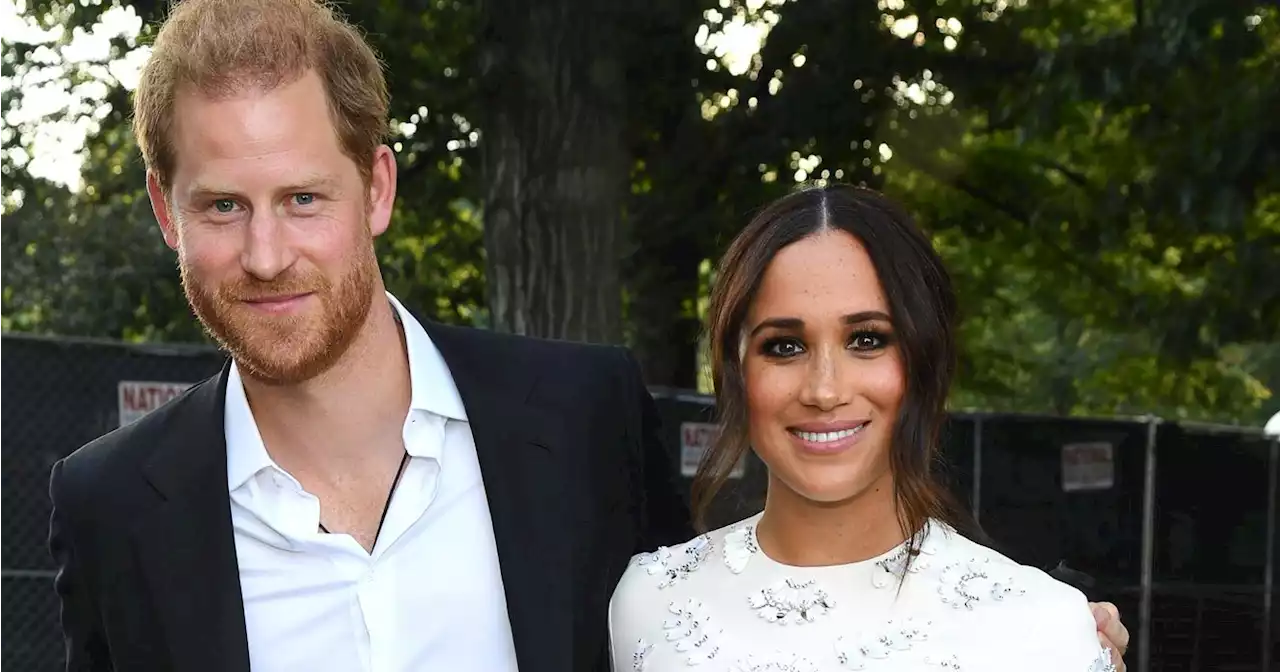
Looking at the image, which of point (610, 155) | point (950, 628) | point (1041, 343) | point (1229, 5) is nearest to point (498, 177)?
point (610, 155)

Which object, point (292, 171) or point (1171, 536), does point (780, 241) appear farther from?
point (1171, 536)

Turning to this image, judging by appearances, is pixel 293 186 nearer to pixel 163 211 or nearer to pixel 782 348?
pixel 163 211

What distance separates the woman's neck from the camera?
2.71 m

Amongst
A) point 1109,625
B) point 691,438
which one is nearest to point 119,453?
point 1109,625

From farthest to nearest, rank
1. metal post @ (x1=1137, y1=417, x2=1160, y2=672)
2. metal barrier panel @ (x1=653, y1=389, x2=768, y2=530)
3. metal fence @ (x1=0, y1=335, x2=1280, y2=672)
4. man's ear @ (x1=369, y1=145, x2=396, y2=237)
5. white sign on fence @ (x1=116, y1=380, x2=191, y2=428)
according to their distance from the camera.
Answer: metal post @ (x1=1137, y1=417, x2=1160, y2=672) < metal fence @ (x1=0, y1=335, x2=1280, y2=672) < metal barrier panel @ (x1=653, y1=389, x2=768, y2=530) < white sign on fence @ (x1=116, y1=380, x2=191, y2=428) < man's ear @ (x1=369, y1=145, x2=396, y2=237)

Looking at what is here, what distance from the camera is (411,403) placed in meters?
2.80

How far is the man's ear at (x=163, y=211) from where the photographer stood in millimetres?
2693

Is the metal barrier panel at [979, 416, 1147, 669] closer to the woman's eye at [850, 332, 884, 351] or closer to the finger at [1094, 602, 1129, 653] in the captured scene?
the finger at [1094, 602, 1129, 653]

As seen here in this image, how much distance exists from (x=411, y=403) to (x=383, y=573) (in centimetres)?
35

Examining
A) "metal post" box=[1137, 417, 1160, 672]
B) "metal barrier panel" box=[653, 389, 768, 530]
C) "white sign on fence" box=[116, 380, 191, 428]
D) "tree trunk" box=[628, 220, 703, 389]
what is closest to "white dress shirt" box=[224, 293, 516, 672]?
"white sign on fence" box=[116, 380, 191, 428]

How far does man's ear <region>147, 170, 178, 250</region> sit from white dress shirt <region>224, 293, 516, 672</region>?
376 mm

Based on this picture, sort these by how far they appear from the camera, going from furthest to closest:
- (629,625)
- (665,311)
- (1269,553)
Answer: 1. (665,311)
2. (1269,553)
3. (629,625)

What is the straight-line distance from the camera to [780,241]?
2.67m

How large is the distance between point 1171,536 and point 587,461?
8572 millimetres
